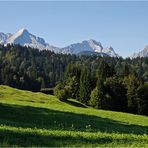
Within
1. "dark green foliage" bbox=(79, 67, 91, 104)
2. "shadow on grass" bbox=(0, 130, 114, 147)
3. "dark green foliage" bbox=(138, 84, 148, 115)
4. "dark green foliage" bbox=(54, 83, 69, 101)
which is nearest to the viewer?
"shadow on grass" bbox=(0, 130, 114, 147)

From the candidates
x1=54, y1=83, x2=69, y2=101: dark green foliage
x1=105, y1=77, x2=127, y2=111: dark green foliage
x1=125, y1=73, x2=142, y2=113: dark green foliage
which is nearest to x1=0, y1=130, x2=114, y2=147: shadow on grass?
x1=54, y1=83, x2=69, y2=101: dark green foliage

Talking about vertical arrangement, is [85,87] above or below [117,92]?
above

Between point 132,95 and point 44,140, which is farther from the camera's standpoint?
point 132,95

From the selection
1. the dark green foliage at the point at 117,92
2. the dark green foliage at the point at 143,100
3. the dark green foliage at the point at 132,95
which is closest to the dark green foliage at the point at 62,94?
the dark green foliage at the point at 117,92

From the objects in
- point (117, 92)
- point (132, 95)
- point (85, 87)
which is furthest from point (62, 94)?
point (132, 95)

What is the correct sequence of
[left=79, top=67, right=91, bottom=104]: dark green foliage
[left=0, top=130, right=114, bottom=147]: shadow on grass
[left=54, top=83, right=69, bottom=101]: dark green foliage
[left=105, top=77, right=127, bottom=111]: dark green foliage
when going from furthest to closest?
[left=79, top=67, right=91, bottom=104]: dark green foliage
[left=105, top=77, right=127, bottom=111]: dark green foliage
[left=54, top=83, right=69, bottom=101]: dark green foliage
[left=0, top=130, right=114, bottom=147]: shadow on grass

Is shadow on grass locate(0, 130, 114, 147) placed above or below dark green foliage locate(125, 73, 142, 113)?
above


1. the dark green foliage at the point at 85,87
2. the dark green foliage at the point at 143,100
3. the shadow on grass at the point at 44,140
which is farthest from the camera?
the dark green foliage at the point at 85,87

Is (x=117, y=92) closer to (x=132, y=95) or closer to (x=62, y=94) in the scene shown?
(x=132, y=95)

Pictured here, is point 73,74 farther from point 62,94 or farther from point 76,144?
point 76,144

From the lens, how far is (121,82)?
124625 mm

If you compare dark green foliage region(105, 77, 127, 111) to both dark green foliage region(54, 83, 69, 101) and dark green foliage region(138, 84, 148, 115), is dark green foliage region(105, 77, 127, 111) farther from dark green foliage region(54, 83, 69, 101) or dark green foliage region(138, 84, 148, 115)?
dark green foliage region(54, 83, 69, 101)

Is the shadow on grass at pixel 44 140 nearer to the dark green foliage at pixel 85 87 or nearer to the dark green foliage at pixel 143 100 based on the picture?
the dark green foliage at pixel 143 100

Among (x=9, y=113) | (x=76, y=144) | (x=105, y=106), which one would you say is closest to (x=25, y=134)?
(x=76, y=144)
